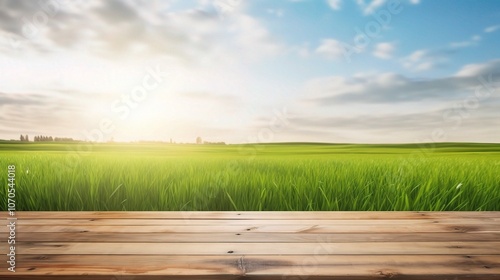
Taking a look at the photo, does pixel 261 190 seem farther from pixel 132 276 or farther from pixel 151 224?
pixel 132 276

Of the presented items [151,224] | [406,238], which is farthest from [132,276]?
[406,238]

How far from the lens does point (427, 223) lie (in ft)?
7.57

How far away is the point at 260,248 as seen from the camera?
1798 mm

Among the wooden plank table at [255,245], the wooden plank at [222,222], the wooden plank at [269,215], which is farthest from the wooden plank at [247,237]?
the wooden plank at [269,215]

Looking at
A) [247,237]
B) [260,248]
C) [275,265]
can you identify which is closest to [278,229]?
[247,237]

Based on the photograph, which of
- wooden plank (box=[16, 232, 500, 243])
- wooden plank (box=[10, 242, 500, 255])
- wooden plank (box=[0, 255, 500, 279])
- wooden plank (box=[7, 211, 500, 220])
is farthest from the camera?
wooden plank (box=[7, 211, 500, 220])

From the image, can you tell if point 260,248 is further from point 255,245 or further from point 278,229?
point 278,229

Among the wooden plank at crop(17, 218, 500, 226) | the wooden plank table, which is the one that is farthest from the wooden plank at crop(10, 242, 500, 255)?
the wooden plank at crop(17, 218, 500, 226)

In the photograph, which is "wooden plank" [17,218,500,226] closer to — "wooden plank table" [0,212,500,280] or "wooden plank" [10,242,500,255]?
"wooden plank table" [0,212,500,280]

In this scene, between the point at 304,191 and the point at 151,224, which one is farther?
the point at 304,191

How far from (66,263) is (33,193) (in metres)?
2.60

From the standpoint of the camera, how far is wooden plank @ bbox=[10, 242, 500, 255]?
1.74 m

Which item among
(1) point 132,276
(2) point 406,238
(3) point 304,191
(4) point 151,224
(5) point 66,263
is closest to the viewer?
(1) point 132,276

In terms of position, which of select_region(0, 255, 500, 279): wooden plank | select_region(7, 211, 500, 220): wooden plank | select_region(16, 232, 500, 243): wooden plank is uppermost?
select_region(7, 211, 500, 220): wooden plank
